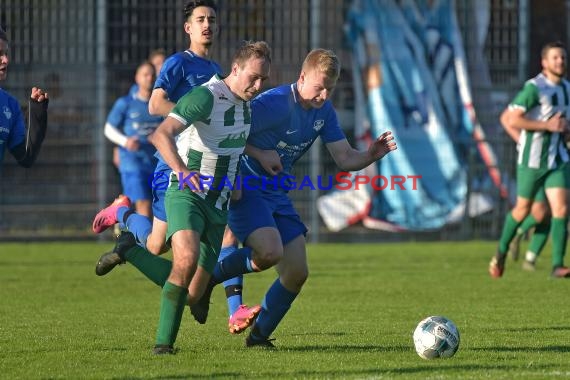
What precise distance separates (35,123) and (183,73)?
3.36 ft

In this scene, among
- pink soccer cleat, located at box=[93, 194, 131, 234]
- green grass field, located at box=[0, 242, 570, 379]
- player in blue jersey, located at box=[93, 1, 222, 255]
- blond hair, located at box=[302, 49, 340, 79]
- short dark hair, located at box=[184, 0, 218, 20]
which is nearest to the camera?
green grass field, located at box=[0, 242, 570, 379]

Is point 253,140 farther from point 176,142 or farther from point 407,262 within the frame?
point 407,262

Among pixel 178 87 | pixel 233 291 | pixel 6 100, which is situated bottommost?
pixel 233 291

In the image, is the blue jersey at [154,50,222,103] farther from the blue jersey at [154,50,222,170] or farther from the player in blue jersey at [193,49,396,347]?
the player in blue jersey at [193,49,396,347]

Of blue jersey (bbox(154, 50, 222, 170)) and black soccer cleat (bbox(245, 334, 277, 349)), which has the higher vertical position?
blue jersey (bbox(154, 50, 222, 170))

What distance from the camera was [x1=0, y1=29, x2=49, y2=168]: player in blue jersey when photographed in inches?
332

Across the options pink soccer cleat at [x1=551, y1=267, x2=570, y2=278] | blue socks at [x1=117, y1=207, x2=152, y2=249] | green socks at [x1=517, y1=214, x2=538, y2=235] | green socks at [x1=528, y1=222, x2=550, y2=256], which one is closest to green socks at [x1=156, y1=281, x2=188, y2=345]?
blue socks at [x1=117, y1=207, x2=152, y2=249]

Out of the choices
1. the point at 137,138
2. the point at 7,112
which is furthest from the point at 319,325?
the point at 137,138

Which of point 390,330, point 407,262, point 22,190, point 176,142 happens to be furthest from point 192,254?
point 22,190

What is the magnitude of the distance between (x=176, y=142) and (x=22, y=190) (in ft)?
41.7

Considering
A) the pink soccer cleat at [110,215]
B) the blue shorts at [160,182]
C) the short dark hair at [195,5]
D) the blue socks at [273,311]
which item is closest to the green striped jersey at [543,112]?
the short dark hair at [195,5]

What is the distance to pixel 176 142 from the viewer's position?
289 inches

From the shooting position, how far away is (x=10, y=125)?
876cm

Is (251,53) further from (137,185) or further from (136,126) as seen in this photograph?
(136,126)
